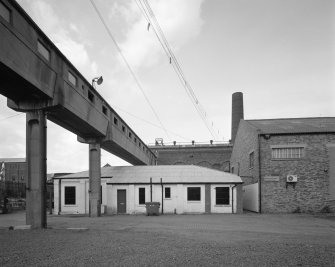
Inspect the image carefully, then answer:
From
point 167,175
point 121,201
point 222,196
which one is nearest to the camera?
point 222,196

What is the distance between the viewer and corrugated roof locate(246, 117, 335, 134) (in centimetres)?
2578

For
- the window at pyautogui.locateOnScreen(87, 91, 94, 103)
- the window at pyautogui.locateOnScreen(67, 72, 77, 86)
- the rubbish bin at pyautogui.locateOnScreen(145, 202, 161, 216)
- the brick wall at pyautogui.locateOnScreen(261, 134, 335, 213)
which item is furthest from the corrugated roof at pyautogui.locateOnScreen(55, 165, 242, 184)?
the window at pyautogui.locateOnScreen(67, 72, 77, 86)

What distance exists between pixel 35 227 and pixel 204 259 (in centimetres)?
1004

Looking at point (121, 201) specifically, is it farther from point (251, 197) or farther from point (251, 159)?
point (251, 159)

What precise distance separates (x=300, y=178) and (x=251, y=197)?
4.80 meters

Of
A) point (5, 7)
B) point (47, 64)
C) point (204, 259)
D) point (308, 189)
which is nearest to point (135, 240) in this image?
point (204, 259)

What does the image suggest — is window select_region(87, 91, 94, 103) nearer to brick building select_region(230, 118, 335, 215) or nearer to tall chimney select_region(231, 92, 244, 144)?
brick building select_region(230, 118, 335, 215)

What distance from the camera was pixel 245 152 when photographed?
1213 inches

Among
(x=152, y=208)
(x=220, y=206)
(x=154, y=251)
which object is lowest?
(x=220, y=206)

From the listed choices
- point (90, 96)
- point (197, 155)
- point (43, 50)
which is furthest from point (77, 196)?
point (197, 155)

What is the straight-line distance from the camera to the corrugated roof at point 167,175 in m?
26.0

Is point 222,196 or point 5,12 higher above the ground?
point 5,12

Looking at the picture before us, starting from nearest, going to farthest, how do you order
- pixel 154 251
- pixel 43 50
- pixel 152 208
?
pixel 154 251, pixel 43 50, pixel 152 208

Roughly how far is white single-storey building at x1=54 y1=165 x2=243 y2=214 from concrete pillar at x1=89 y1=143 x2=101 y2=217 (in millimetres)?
2691
